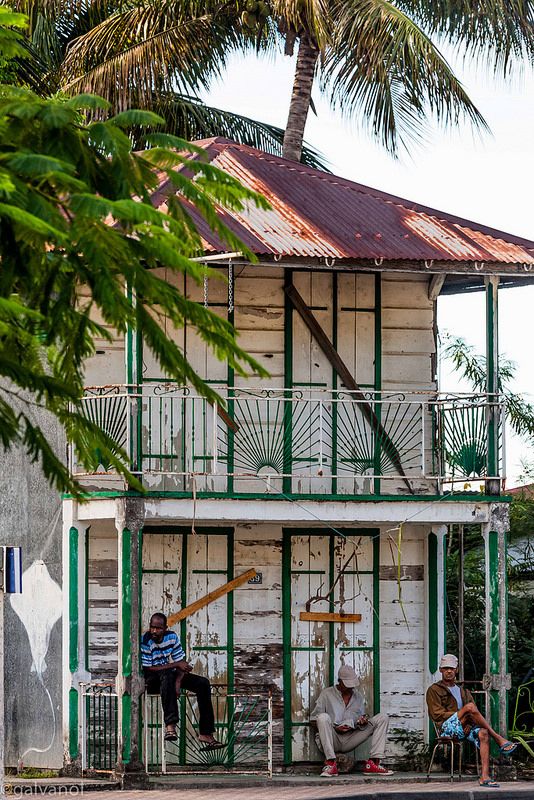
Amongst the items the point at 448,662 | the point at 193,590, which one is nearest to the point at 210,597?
the point at 193,590

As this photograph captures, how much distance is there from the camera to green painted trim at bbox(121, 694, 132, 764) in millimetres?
15920

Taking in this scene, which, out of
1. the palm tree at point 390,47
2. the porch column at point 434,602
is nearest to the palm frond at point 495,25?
the palm tree at point 390,47

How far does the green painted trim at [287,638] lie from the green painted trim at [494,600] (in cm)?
214

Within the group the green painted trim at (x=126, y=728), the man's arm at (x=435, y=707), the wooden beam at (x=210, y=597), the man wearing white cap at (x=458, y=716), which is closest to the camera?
the green painted trim at (x=126, y=728)

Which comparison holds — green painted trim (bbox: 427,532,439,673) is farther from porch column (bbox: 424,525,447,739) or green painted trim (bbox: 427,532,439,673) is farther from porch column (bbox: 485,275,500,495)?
porch column (bbox: 485,275,500,495)

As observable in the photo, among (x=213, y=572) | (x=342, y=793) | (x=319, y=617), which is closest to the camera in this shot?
(x=342, y=793)

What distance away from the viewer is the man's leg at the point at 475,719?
16.5 m

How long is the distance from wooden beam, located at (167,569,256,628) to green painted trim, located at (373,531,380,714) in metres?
1.32

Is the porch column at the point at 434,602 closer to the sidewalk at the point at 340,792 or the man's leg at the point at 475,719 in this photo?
the man's leg at the point at 475,719

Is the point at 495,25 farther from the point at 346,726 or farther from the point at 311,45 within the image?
the point at 346,726

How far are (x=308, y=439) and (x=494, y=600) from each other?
2.52 metres

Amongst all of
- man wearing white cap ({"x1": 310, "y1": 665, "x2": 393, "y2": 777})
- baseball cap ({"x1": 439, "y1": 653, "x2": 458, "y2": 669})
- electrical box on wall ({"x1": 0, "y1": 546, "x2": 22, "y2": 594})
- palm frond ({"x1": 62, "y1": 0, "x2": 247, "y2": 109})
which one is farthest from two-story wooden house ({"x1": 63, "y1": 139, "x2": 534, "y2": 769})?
palm frond ({"x1": 62, "y1": 0, "x2": 247, "y2": 109})

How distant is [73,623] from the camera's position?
17.2 m

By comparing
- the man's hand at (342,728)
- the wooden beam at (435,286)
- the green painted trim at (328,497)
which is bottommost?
the man's hand at (342,728)
